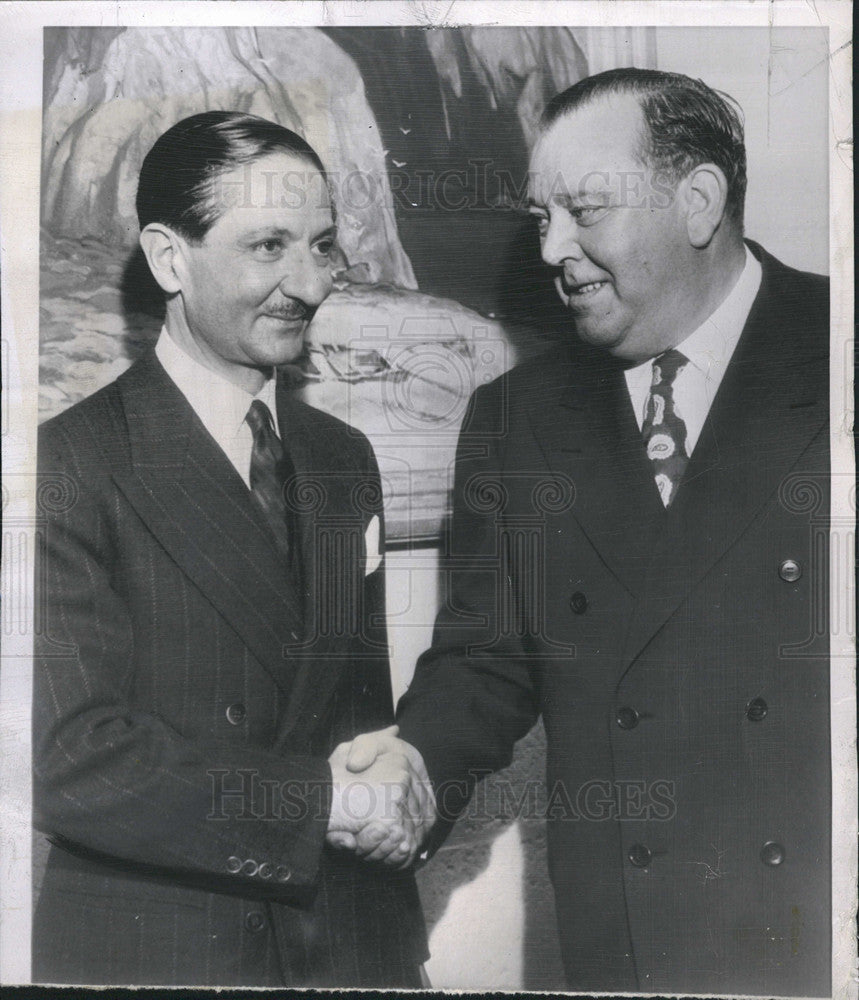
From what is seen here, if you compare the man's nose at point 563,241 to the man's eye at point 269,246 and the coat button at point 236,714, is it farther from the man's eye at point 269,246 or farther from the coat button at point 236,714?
the coat button at point 236,714

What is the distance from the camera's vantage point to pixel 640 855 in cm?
220

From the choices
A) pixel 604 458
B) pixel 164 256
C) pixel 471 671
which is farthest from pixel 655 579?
pixel 164 256

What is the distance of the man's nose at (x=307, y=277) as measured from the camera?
220cm

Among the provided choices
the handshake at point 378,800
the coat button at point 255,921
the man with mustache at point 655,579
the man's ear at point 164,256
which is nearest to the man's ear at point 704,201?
the man with mustache at point 655,579

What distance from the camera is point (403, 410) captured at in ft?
7.32

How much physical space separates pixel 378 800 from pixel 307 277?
3.82 ft

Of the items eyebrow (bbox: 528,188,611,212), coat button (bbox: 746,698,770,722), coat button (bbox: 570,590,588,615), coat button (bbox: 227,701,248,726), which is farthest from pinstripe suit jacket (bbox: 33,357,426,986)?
coat button (bbox: 746,698,770,722)

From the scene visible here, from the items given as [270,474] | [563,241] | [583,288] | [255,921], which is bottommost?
[255,921]

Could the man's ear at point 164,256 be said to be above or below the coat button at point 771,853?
above

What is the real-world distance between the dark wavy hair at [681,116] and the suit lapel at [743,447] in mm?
226

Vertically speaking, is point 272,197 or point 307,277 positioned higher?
point 272,197

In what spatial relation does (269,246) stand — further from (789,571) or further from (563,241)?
(789,571)

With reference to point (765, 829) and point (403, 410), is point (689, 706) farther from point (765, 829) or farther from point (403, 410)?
point (403, 410)

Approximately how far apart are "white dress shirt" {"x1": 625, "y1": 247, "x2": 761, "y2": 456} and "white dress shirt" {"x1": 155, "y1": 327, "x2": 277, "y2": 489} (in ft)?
3.04
